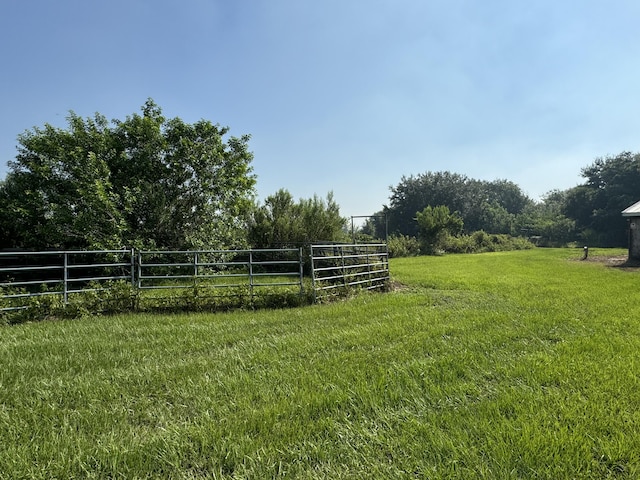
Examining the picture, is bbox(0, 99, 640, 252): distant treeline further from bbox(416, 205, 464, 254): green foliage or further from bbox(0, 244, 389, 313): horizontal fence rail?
bbox(416, 205, 464, 254): green foliage

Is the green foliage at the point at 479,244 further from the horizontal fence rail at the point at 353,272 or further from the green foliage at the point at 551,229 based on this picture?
the horizontal fence rail at the point at 353,272

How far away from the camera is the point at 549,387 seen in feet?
10.7

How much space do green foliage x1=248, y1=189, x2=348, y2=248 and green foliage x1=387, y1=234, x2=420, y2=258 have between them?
1208cm

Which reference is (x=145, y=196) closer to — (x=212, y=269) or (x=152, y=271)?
(x=152, y=271)

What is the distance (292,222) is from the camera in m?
16.4

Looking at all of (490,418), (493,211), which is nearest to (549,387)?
(490,418)

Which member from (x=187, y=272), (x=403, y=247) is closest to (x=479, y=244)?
(x=403, y=247)

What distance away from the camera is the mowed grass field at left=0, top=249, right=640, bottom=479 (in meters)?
2.24

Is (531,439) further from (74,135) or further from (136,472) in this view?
(74,135)

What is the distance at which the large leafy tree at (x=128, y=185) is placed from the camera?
11.5 metres

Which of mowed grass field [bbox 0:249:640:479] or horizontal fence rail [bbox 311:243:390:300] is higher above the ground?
horizontal fence rail [bbox 311:243:390:300]

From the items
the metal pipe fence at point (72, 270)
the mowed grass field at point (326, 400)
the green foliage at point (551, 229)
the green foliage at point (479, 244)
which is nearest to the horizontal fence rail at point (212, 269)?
the metal pipe fence at point (72, 270)

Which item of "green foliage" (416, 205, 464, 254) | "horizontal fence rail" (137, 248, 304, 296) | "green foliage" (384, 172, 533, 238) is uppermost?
"green foliage" (384, 172, 533, 238)

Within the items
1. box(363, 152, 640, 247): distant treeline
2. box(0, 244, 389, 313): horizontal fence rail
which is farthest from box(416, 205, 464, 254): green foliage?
box(0, 244, 389, 313): horizontal fence rail
